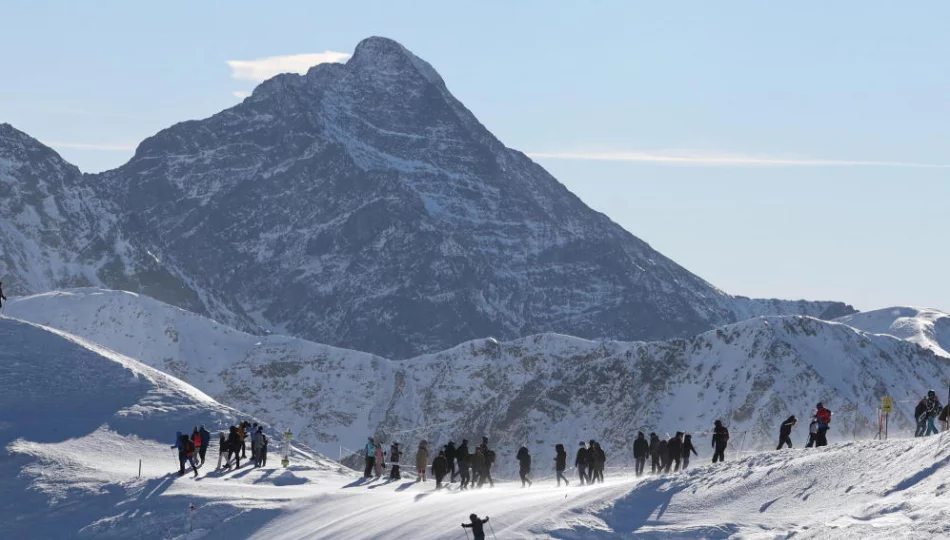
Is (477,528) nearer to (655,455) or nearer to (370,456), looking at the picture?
(655,455)

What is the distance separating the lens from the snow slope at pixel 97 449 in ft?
210

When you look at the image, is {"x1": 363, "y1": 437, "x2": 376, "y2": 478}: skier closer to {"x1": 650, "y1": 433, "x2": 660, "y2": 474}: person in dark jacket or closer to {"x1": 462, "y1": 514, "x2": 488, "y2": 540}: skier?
{"x1": 650, "y1": 433, "x2": 660, "y2": 474}: person in dark jacket

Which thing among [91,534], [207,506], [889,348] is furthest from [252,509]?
[889,348]

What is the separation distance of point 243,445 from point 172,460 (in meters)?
4.40

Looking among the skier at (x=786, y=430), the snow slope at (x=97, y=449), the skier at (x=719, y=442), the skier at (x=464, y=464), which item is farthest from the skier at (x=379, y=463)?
the skier at (x=786, y=430)

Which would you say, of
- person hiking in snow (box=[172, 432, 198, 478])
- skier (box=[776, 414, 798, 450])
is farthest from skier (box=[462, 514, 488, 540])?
person hiking in snow (box=[172, 432, 198, 478])

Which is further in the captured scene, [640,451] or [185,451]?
[185,451]

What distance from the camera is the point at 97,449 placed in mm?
75312

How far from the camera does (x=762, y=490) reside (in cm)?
5559

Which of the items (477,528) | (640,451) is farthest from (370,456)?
(477,528)

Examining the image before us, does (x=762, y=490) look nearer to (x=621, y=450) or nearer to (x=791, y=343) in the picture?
(x=621, y=450)

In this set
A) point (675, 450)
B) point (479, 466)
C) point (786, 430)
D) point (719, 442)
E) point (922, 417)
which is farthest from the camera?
point (479, 466)

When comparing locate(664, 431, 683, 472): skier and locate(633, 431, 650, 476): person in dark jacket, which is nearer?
locate(664, 431, 683, 472): skier

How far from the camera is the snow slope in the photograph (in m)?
63.9
